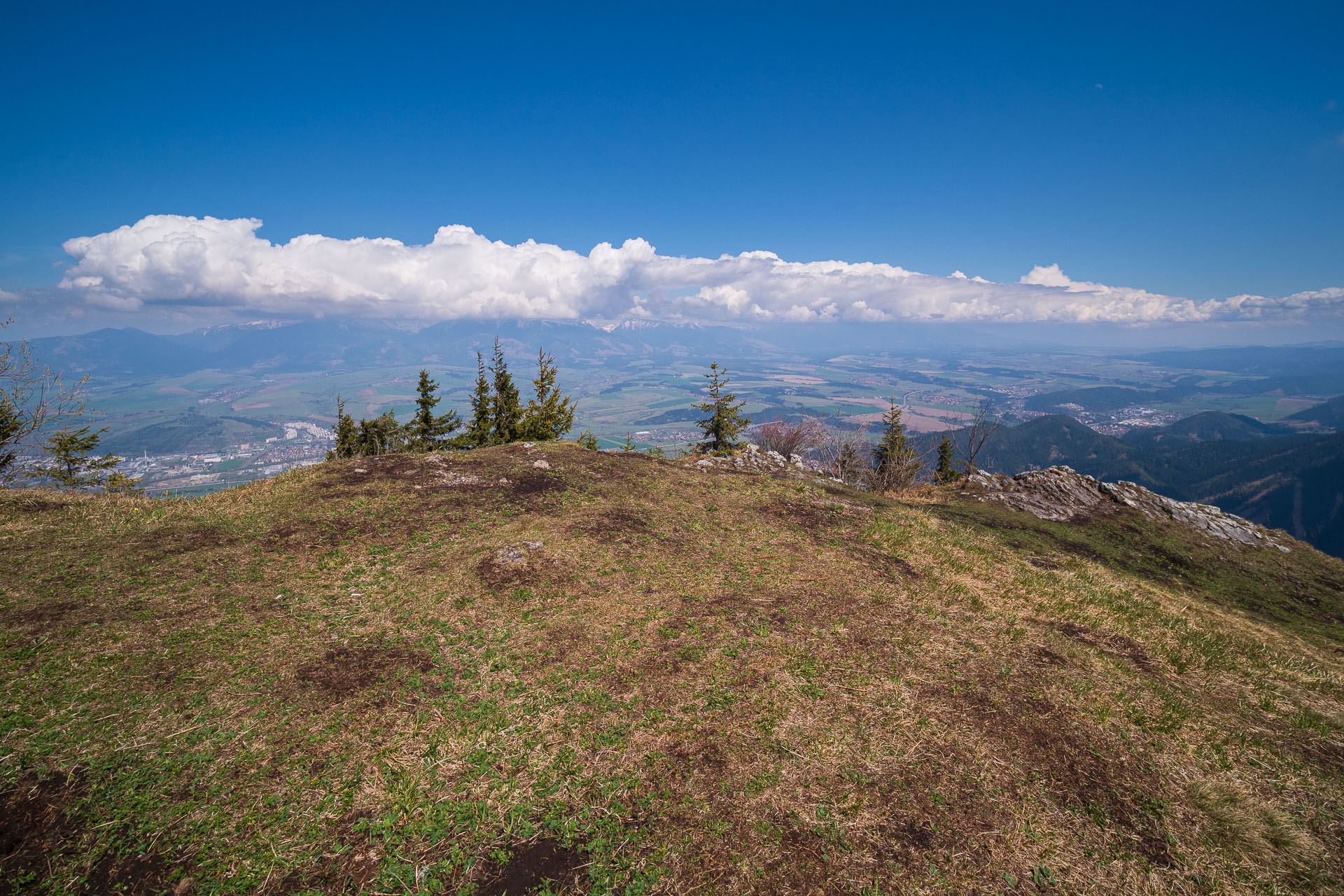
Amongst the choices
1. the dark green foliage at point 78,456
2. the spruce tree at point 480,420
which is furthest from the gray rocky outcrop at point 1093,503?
the dark green foliage at point 78,456

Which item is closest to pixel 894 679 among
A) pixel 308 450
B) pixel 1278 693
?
pixel 1278 693

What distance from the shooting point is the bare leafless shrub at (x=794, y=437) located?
4503 cm

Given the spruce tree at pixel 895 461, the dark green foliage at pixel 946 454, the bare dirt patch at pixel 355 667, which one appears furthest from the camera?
the dark green foliage at pixel 946 454

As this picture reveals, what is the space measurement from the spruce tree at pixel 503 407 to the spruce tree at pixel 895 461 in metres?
32.1

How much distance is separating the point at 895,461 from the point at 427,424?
149 ft

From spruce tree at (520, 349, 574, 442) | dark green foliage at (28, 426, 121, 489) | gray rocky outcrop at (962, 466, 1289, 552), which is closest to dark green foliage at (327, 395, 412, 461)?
spruce tree at (520, 349, 574, 442)

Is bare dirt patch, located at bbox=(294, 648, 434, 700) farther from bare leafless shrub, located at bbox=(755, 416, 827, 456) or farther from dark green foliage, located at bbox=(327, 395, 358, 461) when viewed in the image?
dark green foliage, located at bbox=(327, 395, 358, 461)

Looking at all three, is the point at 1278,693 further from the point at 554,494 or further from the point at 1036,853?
the point at 554,494

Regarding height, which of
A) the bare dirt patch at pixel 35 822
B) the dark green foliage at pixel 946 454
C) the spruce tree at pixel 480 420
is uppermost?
the spruce tree at pixel 480 420

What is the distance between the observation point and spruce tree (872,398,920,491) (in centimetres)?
3528

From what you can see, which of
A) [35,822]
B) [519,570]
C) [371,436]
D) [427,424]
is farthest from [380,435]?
[35,822]

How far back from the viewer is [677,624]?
33.4 ft

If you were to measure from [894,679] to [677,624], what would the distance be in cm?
433

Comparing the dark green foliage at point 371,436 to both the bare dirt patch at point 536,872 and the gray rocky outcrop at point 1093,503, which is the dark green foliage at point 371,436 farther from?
the gray rocky outcrop at point 1093,503
